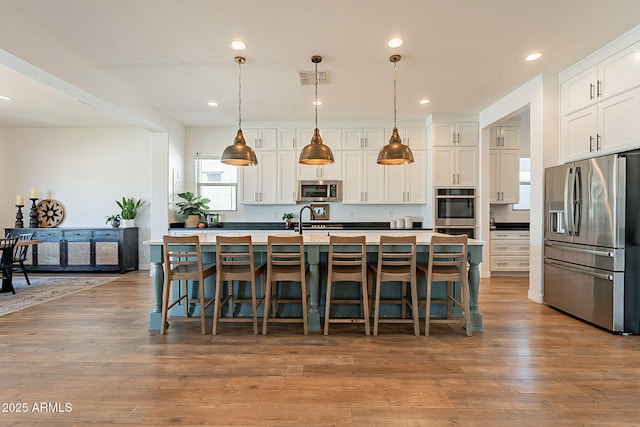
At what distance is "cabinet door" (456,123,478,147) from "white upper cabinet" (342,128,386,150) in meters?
1.31

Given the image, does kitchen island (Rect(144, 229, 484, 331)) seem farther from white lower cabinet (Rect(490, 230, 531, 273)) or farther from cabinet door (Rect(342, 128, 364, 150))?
cabinet door (Rect(342, 128, 364, 150))

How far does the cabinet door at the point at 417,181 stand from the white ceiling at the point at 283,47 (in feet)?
3.85

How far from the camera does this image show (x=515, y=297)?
4305 mm

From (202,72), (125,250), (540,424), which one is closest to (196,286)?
(202,72)

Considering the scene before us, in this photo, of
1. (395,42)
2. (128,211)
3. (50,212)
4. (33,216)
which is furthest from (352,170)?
(33,216)

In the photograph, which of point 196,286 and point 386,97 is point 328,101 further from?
point 196,286

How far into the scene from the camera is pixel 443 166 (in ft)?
18.4

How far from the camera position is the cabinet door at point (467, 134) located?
561 centimetres

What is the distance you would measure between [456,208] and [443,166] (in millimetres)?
766

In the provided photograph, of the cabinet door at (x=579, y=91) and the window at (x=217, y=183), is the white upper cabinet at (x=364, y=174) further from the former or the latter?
the cabinet door at (x=579, y=91)

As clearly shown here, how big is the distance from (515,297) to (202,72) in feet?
16.2

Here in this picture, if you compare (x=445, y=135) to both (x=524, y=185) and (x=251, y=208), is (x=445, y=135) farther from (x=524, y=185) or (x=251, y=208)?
(x=251, y=208)

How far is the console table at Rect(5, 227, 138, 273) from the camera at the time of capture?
19.5 ft

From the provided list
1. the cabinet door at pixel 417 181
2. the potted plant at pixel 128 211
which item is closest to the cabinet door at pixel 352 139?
the cabinet door at pixel 417 181
